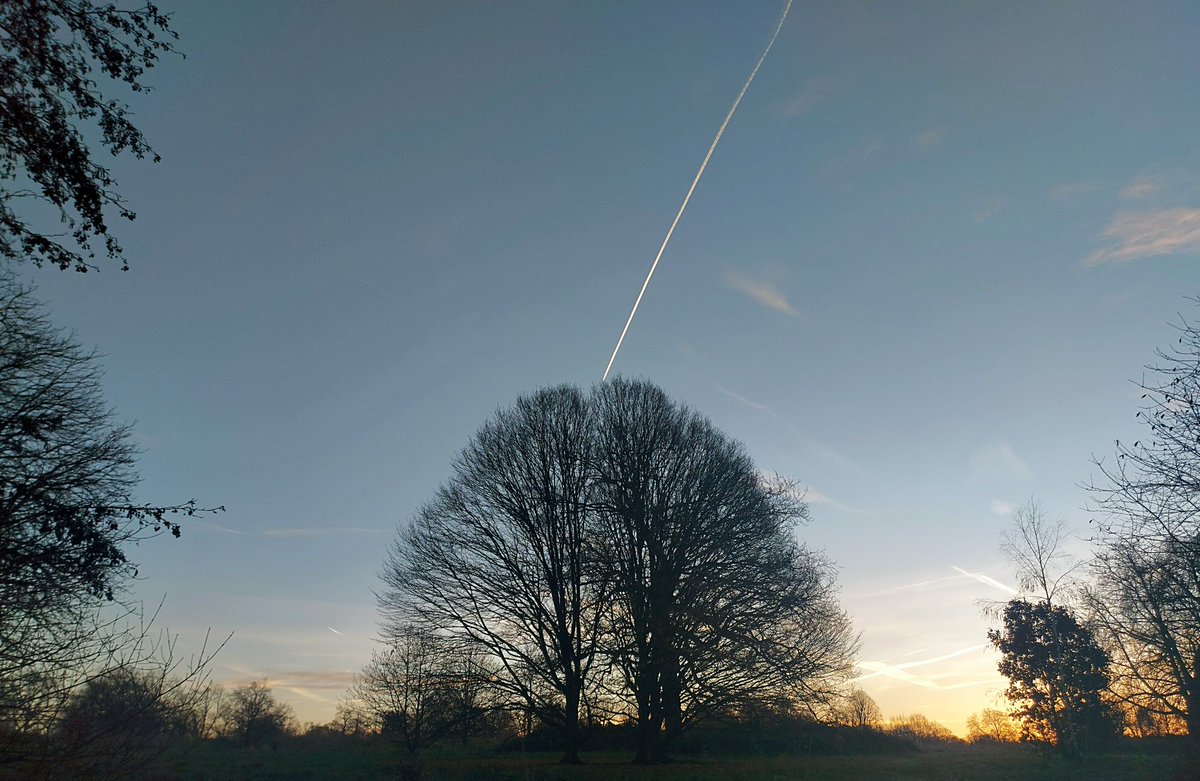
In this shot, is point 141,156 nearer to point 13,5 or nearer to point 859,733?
point 13,5

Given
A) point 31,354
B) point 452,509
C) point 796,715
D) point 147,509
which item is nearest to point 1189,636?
point 796,715

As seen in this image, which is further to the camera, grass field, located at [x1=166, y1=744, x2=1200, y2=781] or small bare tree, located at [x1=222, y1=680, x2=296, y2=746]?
small bare tree, located at [x1=222, y1=680, x2=296, y2=746]

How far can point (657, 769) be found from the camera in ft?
64.4

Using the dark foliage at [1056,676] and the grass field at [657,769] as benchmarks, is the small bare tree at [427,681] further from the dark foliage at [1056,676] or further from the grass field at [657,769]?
the dark foliage at [1056,676]

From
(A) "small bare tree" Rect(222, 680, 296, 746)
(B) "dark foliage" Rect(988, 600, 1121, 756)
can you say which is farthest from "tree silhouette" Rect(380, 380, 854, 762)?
(A) "small bare tree" Rect(222, 680, 296, 746)

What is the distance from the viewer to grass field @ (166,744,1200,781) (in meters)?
19.2

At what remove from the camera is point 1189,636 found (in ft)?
63.3

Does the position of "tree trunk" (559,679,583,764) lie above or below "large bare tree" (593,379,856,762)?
below

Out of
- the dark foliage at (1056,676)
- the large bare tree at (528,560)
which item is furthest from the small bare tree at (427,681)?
the dark foliage at (1056,676)

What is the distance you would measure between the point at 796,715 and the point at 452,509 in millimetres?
13060

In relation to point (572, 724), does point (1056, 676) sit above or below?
above

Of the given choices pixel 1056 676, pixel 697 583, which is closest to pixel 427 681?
pixel 697 583

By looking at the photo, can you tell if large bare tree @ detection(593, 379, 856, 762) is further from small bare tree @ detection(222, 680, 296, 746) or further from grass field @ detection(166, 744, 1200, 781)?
small bare tree @ detection(222, 680, 296, 746)

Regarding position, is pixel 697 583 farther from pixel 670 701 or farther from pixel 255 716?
pixel 255 716
